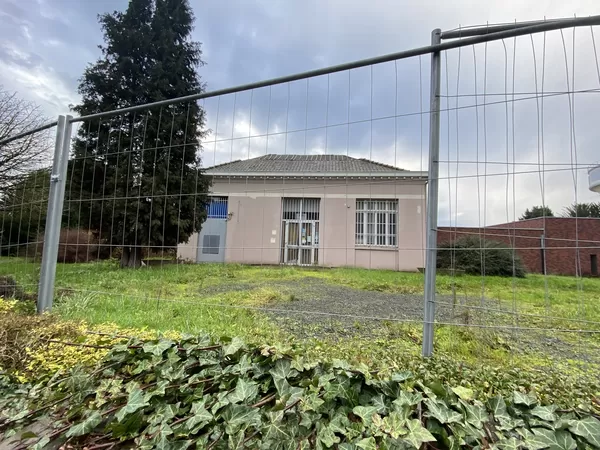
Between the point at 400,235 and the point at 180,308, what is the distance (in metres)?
3.17

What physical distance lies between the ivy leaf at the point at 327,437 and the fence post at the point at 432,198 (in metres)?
0.99

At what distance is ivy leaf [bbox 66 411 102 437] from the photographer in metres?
1.18

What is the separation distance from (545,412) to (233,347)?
4.28 feet

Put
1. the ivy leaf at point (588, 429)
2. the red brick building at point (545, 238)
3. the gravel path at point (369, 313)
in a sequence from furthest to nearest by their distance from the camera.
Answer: the gravel path at point (369, 313)
the red brick building at point (545, 238)
the ivy leaf at point (588, 429)

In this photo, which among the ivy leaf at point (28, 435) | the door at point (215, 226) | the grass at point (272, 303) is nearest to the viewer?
the ivy leaf at point (28, 435)

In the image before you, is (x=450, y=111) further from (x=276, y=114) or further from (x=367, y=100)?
(x=276, y=114)

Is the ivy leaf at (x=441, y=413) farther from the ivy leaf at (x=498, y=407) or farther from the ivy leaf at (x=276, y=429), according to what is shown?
the ivy leaf at (x=276, y=429)

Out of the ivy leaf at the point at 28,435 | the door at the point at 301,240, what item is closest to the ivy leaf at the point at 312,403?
the ivy leaf at the point at 28,435

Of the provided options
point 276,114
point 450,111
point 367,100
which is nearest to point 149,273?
point 276,114

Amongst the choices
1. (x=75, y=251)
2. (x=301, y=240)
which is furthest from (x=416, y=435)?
(x=75, y=251)

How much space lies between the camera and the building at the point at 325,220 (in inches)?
116

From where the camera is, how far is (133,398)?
4.16 ft

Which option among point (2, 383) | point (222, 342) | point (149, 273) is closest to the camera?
point (222, 342)

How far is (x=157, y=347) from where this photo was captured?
5.01 feet
